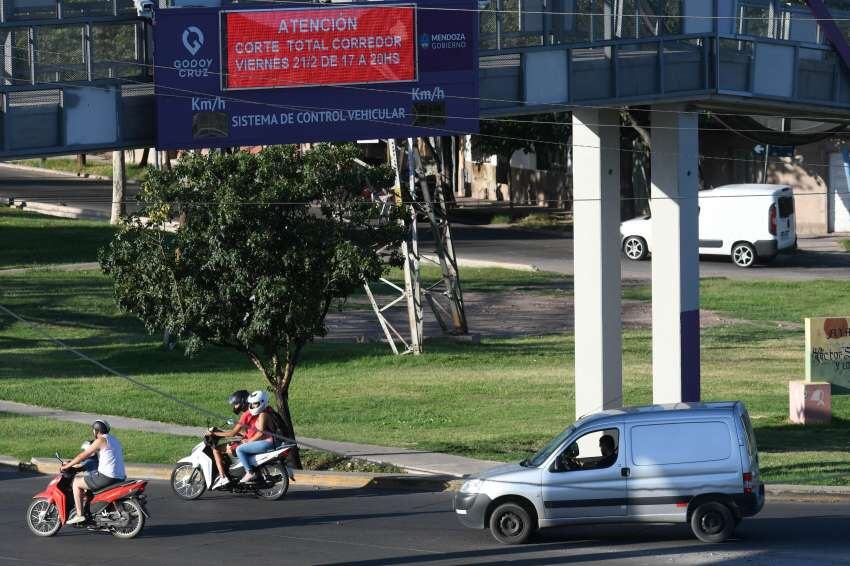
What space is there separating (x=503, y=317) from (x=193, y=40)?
70.3 feet

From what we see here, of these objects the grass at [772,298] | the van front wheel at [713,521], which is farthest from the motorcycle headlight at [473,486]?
the grass at [772,298]

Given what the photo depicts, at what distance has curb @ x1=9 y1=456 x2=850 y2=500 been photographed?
1925cm

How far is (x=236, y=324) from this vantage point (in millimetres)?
21016

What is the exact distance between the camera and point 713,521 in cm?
1557

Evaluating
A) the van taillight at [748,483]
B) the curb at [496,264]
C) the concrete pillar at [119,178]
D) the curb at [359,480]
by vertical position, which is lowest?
the curb at [359,480]

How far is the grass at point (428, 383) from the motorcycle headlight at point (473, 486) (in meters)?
5.93

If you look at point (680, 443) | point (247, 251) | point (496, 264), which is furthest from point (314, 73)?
point (496, 264)

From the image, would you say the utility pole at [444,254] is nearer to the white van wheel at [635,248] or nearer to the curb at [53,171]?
the white van wheel at [635,248]

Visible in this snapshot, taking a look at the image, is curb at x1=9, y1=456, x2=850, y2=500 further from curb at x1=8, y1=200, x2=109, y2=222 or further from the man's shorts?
curb at x1=8, y1=200, x2=109, y2=222

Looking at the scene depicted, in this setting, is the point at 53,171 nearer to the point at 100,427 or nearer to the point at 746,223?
the point at 746,223

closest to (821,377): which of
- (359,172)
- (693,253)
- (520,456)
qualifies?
(693,253)

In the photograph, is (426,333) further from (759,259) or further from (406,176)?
(759,259)

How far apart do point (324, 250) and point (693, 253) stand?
19.4ft

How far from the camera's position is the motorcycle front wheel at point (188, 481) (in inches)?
757
